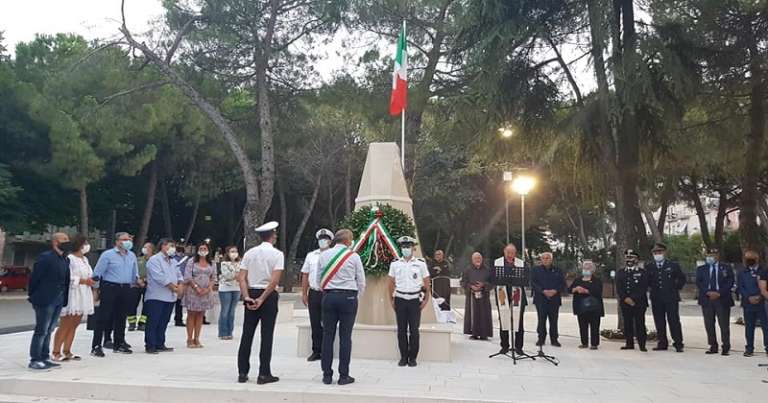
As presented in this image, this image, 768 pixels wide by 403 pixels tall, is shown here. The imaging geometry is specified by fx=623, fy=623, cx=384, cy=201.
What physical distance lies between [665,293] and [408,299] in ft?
16.1

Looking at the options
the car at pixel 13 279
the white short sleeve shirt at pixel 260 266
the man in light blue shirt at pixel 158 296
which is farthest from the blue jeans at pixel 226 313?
the car at pixel 13 279

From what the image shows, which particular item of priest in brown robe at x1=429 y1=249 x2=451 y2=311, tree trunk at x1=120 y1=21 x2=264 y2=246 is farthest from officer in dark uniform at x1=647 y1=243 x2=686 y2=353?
tree trunk at x1=120 y1=21 x2=264 y2=246

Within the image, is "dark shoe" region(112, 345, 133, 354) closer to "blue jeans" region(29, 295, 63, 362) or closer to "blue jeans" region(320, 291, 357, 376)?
"blue jeans" region(29, 295, 63, 362)

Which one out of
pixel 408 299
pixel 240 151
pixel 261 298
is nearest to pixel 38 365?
pixel 261 298

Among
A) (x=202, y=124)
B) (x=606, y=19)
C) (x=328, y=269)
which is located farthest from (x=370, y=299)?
(x=202, y=124)

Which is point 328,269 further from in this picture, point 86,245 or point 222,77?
point 222,77

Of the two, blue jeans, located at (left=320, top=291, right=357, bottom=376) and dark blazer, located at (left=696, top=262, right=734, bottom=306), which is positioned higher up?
dark blazer, located at (left=696, top=262, right=734, bottom=306)

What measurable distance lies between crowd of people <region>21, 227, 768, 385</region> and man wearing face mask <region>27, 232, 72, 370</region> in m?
0.01

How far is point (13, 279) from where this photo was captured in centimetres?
2781

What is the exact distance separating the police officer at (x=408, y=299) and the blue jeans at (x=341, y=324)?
1.31m

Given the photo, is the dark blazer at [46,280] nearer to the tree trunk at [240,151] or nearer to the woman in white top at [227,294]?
the woman in white top at [227,294]

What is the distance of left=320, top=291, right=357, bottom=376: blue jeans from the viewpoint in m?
6.70

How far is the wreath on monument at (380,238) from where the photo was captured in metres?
9.13

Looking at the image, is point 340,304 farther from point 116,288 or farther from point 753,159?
point 753,159
